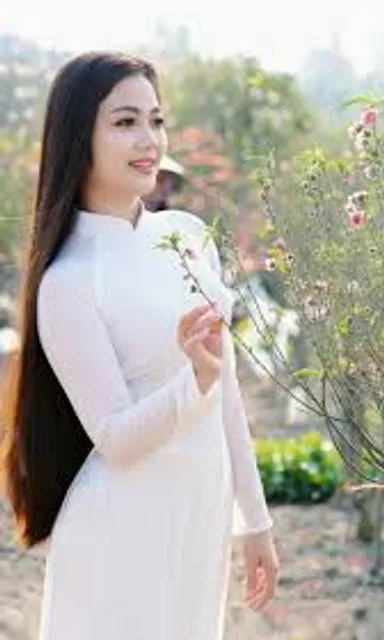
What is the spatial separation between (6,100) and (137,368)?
10553 mm

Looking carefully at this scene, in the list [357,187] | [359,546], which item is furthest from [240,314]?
[357,187]

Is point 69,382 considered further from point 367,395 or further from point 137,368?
point 367,395

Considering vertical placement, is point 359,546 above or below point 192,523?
below

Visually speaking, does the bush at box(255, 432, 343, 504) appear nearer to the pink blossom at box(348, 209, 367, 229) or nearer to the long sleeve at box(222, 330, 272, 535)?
the long sleeve at box(222, 330, 272, 535)

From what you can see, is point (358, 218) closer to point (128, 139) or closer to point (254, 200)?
point (128, 139)

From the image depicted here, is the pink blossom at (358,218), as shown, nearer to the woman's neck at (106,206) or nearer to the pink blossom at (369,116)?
the pink blossom at (369,116)

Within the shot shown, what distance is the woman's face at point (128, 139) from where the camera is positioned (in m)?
2.94

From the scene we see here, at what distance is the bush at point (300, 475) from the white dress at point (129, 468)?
5.19m

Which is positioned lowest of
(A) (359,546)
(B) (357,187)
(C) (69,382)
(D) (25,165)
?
(A) (359,546)

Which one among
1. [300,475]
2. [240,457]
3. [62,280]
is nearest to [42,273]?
[62,280]

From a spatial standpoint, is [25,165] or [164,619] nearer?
[164,619]

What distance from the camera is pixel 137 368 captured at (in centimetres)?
293

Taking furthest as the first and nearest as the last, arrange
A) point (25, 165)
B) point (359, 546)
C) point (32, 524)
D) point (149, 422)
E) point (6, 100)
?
1. point (6, 100)
2. point (25, 165)
3. point (359, 546)
4. point (32, 524)
5. point (149, 422)

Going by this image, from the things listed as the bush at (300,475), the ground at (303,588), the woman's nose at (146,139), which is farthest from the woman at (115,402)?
the bush at (300,475)
